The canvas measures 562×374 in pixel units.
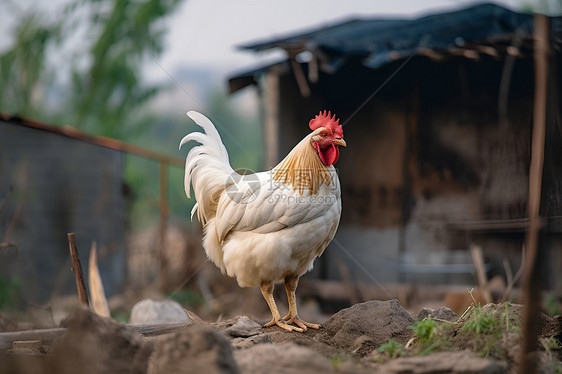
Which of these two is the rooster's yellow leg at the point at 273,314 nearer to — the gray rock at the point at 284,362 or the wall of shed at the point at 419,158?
the gray rock at the point at 284,362

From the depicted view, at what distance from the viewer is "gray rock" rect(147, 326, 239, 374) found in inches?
99.7

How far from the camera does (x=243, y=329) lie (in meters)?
3.97

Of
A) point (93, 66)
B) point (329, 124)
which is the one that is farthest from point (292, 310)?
point (93, 66)

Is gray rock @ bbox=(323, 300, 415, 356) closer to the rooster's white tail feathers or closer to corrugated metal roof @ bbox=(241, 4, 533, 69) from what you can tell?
the rooster's white tail feathers

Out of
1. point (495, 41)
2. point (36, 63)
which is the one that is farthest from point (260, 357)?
point (36, 63)

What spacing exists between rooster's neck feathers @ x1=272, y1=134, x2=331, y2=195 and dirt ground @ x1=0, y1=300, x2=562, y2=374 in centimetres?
112

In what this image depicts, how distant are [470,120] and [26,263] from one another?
21.7 ft

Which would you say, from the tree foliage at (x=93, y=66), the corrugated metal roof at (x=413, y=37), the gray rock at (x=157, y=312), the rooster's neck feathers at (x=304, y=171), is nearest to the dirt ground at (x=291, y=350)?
the rooster's neck feathers at (x=304, y=171)

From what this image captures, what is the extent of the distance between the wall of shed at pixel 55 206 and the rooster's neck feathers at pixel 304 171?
4.21 m

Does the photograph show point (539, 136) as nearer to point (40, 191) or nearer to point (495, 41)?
point (495, 41)

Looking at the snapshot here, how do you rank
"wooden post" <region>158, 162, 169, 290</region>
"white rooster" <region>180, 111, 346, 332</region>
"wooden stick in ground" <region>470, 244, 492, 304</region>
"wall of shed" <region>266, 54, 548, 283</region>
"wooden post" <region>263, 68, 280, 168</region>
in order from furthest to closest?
"wooden post" <region>158, 162, 169, 290</region>
"wooden post" <region>263, 68, 280, 168</region>
"wall of shed" <region>266, 54, 548, 283</region>
"wooden stick in ground" <region>470, 244, 492, 304</region>
"white rooster" <region>180, 111, 346, 332</region>

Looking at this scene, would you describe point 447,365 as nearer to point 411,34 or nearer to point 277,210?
point 277,210

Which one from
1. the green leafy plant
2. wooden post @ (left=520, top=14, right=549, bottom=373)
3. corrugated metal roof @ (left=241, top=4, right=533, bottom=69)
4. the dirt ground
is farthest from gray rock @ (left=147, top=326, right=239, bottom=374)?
corrugated metal roof @ (left=241, top=4, right=533, bottom=69)

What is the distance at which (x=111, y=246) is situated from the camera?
8820 millimetres
